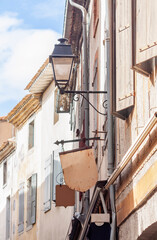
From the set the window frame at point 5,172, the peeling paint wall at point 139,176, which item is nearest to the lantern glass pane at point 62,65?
the peeling paint wall at point 139,176

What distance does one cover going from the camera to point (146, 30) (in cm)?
581

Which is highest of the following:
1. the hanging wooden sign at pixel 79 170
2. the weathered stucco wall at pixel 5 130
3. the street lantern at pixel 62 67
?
the weathered stucco wall at pixel 5 130

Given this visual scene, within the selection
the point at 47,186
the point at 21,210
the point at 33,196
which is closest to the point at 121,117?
the point at 47,186

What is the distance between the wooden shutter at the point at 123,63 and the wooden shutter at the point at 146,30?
76 cm

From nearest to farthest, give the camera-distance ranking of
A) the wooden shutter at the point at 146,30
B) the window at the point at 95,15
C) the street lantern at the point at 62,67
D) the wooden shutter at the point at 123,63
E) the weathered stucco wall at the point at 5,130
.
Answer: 1. the wooden shutter at the point at 146,30
2. the wooden shutter at the point at 123,63
3. the street lantern at the point at 62,67
4. the window at the point at 95,15
5. the weathered stucco wall at the point at 5,130

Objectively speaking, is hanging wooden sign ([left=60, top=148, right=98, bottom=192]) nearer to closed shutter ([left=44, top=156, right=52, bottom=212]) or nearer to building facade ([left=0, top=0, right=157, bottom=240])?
building facade ([left=0, top=0, right=157, bottom=240])

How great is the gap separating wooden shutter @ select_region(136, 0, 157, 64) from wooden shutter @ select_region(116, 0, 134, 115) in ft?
2.49

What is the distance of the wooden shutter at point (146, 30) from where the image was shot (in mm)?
5598

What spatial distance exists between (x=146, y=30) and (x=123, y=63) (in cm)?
145

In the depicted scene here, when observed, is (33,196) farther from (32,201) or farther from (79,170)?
(79,170)

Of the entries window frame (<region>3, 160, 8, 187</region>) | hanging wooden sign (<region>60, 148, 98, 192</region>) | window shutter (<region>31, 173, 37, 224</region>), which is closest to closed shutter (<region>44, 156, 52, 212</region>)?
window shutter (<region>31, 173, 37, 224</region>)

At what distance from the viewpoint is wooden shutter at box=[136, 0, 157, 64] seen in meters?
5.60

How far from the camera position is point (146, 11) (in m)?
5.87

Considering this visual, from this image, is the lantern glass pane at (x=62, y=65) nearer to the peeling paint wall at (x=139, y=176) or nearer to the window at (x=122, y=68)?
the peeling paint wall at (x=139, y=176)
